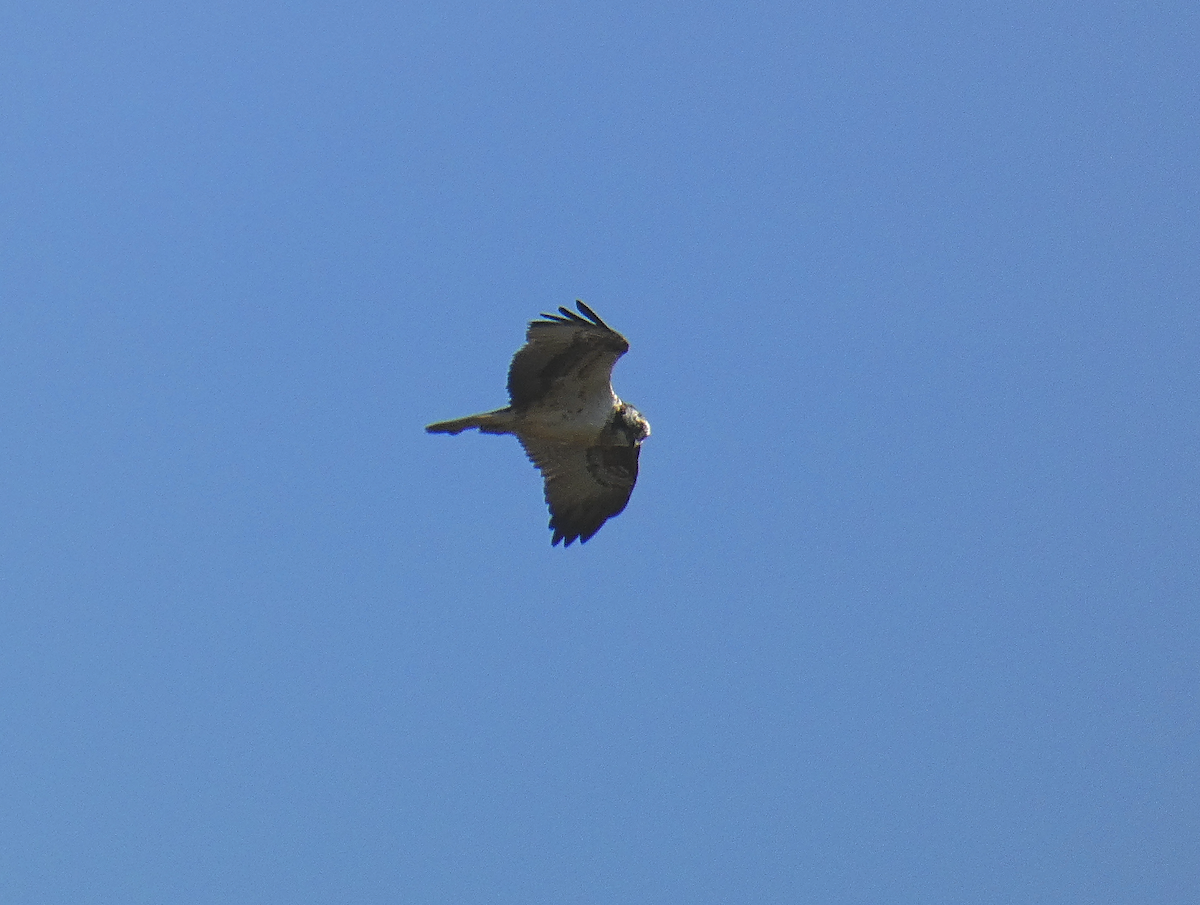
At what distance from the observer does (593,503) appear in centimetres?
1695

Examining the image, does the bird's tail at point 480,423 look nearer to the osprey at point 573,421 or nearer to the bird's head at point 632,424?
the osprey at point 573,421

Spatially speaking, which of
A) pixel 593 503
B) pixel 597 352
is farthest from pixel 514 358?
pixel 593 503

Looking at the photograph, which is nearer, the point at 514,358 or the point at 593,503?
the point at 514,358

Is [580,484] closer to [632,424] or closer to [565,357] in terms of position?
[632,424]

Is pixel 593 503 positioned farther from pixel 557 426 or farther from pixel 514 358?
pixel 514 358

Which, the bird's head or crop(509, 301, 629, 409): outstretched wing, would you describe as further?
the bird's head

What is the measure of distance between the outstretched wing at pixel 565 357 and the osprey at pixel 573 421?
0.01 metres

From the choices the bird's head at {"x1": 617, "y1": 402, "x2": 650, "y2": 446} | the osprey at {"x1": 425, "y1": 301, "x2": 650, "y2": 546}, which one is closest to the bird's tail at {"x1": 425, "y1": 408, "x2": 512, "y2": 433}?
the osprey at {"x1": 425, "y1": 301, "x2": 650, "y2": 546}

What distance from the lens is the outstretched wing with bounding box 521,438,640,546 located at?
663 inches

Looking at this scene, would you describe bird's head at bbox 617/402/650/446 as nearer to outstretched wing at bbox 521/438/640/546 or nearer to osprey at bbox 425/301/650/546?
osprey at bbox 425/301/650/546

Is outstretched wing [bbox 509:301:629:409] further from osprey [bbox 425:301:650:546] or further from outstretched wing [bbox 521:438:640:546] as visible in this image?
outstretched wing [bbox 521:438:640:546]

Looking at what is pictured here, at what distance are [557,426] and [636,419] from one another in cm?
93

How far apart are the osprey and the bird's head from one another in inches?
0.4

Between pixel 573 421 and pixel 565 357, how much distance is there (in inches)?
37.8
